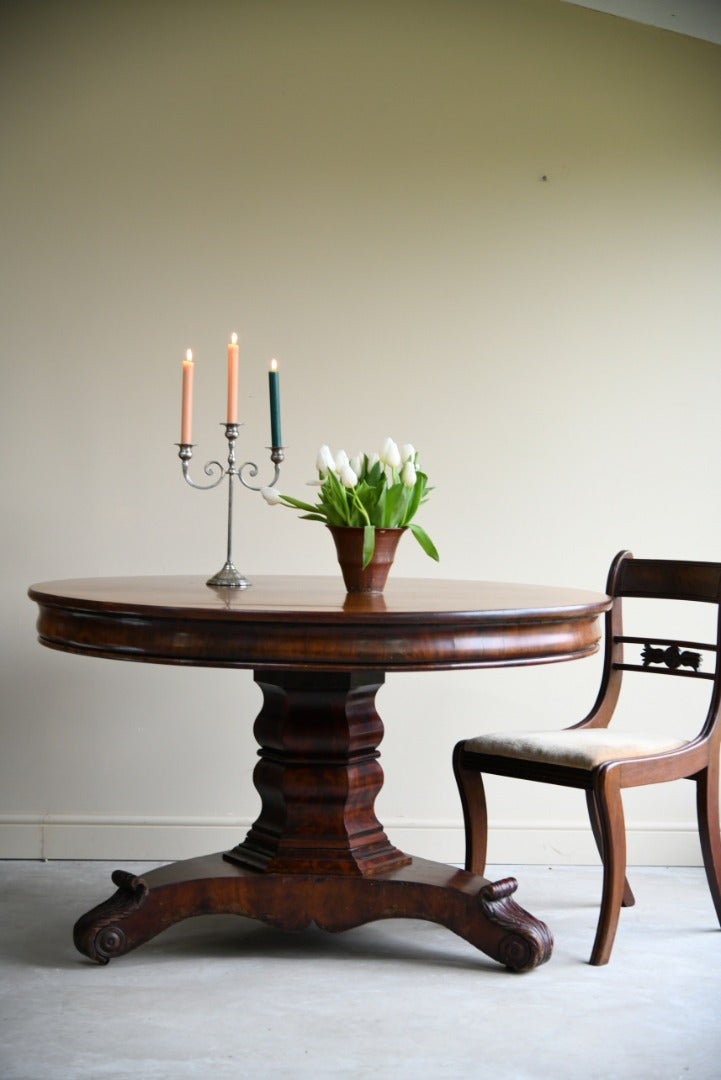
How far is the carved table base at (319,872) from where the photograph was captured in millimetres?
2645

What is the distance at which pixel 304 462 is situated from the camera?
3680 mm

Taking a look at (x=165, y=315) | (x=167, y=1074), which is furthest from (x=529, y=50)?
(x=167, y=1074)

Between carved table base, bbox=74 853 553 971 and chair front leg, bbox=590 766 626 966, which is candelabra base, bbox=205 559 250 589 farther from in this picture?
chair front leg, bbox=590 766 626 966

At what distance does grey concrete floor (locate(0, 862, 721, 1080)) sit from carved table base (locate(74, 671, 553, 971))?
0.09 meters

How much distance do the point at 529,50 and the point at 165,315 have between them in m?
1.34

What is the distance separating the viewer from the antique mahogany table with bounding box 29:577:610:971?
91.0 inches

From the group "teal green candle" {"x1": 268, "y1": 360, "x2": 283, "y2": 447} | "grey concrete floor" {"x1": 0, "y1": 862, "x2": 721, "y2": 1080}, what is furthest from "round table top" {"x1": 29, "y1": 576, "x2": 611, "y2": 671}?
"grey concrete floor" {"x1": 0, "y1": 862, "x2": 721, "y2": 1080}

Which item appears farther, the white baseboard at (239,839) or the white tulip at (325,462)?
the white baseboard at (239,839)

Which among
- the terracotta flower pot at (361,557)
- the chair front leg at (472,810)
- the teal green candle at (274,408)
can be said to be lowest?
the chair front leg at (472,810)

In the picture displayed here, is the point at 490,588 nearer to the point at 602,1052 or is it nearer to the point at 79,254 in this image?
the point at 602,1052

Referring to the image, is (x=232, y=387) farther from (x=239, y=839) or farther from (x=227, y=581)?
(x=239, y=839)

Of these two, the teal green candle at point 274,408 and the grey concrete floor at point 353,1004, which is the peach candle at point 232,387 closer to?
the teal green candle at point 274,408

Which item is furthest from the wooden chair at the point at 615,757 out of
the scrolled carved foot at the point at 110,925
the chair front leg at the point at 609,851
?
the scrolled carved foot at the point at 110,925

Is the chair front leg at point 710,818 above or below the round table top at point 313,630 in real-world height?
below
